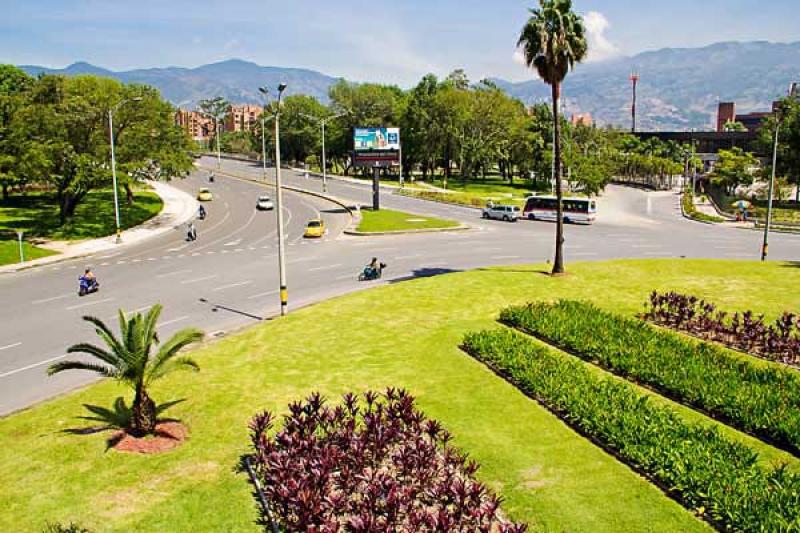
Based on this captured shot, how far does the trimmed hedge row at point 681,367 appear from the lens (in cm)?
1509

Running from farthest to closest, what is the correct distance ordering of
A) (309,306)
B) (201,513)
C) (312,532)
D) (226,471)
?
(309,306), (226,471), (201,513), (312,532)

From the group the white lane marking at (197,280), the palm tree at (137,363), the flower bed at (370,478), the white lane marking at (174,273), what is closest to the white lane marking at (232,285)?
the white lane marking at (197,280)

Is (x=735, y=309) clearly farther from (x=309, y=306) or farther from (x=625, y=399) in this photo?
(x=309, y=306)

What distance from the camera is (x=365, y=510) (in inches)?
450

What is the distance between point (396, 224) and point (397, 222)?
1.10 metres

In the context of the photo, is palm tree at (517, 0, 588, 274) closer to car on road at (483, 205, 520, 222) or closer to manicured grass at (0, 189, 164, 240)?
car on road at (483, 205, 520, 222)

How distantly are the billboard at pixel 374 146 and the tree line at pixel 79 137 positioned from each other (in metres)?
17.6

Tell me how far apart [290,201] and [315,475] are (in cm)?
6800

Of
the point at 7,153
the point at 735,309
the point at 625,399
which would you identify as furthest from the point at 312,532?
the point at 7,153

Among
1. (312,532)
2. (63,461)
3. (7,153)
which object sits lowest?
(63,461)

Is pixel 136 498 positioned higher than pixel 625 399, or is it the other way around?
pixel 625 399

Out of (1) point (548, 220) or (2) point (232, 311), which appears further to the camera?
(1) point (548, 220)

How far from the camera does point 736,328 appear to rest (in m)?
22.4

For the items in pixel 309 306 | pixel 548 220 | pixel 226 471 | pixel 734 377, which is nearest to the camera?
pixel 226 471
